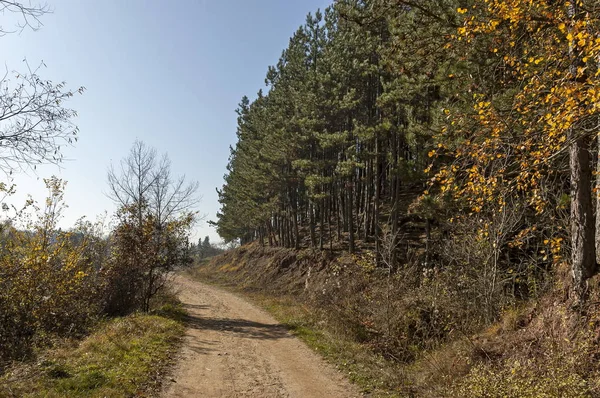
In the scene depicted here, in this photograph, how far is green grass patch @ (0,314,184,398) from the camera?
698 centimetres

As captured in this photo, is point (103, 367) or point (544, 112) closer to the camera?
point (544, 112)

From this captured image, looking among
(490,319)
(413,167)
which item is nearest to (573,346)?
(490,319)

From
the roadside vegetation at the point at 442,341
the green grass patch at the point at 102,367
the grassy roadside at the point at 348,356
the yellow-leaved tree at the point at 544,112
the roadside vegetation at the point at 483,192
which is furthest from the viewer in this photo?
the grassy roadside at the point at 348,356

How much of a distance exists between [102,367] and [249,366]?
3.22 m

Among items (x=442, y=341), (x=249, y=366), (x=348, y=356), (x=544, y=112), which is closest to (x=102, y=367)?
(x=249, y=366)

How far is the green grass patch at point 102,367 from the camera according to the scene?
6.98m

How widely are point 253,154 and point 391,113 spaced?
1731 cm

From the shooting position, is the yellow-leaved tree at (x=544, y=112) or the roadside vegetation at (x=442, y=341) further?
the roadside vegetation at (x=442, y=341)

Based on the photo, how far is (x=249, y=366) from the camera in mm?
9086

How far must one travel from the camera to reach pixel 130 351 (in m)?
9.66

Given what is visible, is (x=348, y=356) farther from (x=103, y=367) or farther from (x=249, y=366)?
(x=103, y=367)

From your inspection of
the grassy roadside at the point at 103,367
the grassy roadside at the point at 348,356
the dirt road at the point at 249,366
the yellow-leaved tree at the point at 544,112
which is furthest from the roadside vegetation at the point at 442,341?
the grassy roadside at the point at 103,367

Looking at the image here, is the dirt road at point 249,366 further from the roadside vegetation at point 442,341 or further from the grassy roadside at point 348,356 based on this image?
the roadside vegetation at point 442,341

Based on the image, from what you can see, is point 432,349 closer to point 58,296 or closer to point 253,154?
point 58,296
